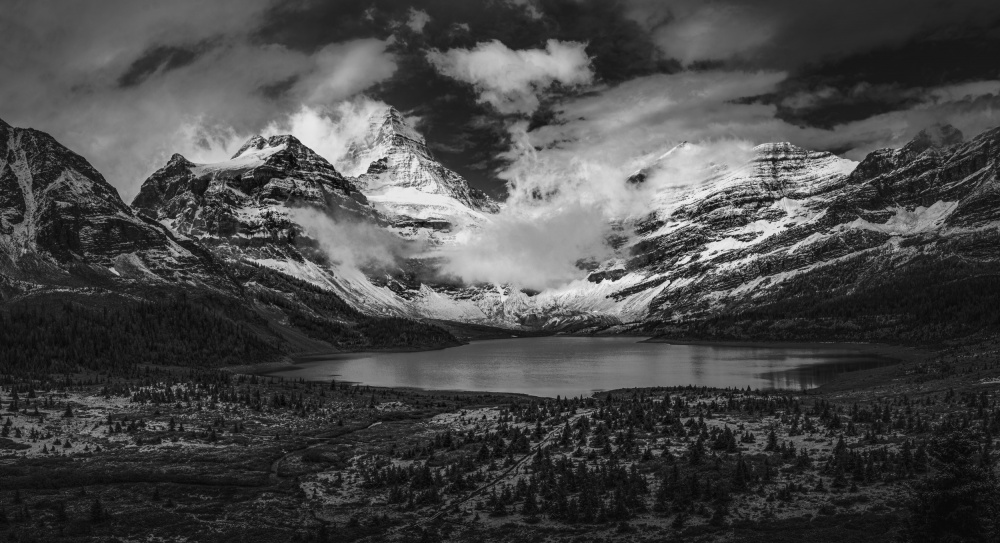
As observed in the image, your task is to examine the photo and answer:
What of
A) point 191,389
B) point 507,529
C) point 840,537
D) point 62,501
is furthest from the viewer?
point 191,389

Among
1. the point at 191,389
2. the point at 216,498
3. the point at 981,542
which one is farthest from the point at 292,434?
the point at 981,542

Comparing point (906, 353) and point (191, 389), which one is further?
point (906, 353)

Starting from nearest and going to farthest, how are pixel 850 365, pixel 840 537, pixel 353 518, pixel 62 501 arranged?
pixel 840 537
pixel 353 518
pixel 62 501
pixel 850 365

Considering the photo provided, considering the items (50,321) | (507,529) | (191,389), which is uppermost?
(50,321)

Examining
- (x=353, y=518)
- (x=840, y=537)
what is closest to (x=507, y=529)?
(x=353, y=518)

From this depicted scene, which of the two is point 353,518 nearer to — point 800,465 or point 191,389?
point 800,465

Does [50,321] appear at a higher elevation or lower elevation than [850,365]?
higher
